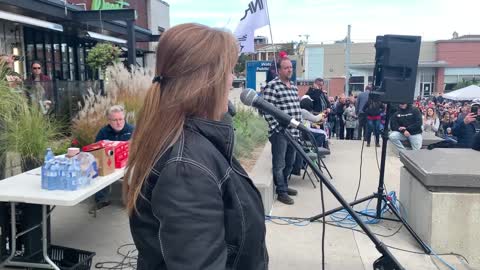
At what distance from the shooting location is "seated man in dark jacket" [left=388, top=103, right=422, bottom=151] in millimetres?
9406

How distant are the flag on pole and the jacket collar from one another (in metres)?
6.95

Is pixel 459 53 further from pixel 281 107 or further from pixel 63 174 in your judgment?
pixel 63 174

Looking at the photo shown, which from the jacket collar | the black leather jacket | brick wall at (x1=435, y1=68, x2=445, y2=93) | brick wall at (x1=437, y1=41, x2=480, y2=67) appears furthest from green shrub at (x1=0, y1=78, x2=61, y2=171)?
brick wall at (x1=437, y1=41, x2=480, y2=67)

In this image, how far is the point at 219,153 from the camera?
50.2 inches

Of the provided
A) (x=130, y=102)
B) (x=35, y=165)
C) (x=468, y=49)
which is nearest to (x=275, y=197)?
(x=130, y=102)

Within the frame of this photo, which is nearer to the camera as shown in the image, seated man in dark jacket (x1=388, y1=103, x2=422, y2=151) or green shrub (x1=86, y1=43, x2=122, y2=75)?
seated man in dark jacket (x1=388, y1=103, x2=422, y2=151)

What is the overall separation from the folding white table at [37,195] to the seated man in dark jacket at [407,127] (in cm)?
724

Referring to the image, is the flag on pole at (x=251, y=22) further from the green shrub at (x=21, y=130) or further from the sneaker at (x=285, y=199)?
the green shrub at (x=21, y=130)

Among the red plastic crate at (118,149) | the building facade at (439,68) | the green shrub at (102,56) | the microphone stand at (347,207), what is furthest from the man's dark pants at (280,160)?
the building facade at (439,68)

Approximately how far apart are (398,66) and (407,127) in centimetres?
479

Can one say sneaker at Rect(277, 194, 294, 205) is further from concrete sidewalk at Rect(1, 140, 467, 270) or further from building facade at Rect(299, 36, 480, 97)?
building facade at Rect(299, 36, 480, 97)

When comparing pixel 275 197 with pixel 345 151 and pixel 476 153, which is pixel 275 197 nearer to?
pixel 476 153

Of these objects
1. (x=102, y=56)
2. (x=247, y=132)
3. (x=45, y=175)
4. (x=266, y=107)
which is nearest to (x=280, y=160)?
(x=247, y=132)

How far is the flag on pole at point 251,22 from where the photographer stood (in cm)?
816
